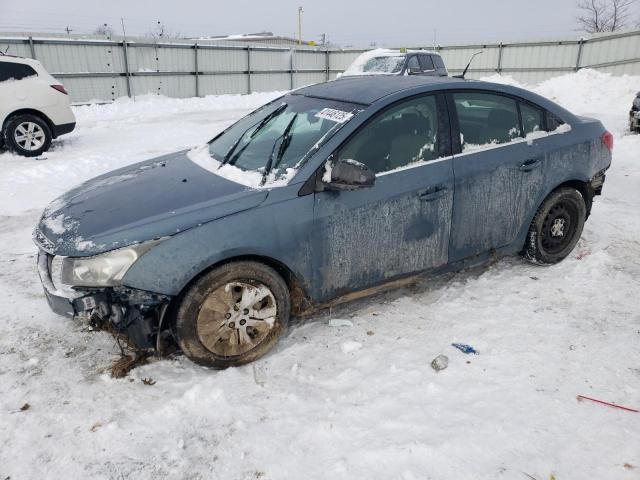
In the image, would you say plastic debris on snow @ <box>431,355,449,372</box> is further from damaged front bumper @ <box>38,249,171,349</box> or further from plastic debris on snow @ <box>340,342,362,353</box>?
damaged front bumper @ <box>38,249,171,349</box>

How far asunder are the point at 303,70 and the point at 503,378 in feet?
74.3

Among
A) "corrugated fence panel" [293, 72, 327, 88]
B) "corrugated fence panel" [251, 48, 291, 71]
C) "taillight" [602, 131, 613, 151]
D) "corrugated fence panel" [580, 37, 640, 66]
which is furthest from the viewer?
"corrugated fence panel" [293, 72, 327, 88]

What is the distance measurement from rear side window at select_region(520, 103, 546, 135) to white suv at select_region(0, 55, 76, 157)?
883 cm

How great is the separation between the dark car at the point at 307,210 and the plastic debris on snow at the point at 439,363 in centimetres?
66

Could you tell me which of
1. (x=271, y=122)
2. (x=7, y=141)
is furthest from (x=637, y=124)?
(x=7, y=141)

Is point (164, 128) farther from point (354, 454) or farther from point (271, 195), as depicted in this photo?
point (354, 454)

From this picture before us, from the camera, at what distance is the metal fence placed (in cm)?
1584

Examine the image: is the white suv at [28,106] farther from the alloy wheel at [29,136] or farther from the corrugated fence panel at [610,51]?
the corrugated fence panel at [610,51]

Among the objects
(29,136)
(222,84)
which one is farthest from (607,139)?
→ (222,84)

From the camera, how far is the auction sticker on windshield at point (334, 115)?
3.28 m

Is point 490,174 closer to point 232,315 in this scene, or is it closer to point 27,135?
point 232,315

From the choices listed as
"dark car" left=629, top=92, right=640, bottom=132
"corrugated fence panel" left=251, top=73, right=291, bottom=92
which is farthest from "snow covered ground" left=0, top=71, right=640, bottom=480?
"corrugated fence panel" left=251, top=73, right=291, bottom=92

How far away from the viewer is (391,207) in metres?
3.29

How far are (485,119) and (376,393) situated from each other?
2.27m
